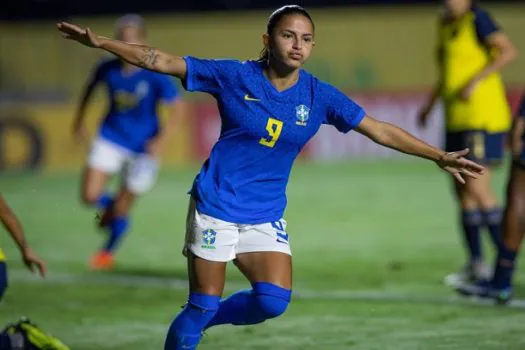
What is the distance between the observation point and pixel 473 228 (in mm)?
9672

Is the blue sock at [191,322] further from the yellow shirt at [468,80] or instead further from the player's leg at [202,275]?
the yellow shirt at [468,80]

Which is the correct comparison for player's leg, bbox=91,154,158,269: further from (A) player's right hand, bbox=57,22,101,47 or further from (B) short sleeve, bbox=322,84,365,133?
(A) player's right hand, bbox=57,22,101,47

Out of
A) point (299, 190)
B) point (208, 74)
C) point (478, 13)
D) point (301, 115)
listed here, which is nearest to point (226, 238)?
point (301, 115)

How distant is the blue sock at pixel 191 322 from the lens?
609 centimetres

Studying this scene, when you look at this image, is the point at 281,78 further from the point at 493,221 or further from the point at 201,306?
the point at 493,221

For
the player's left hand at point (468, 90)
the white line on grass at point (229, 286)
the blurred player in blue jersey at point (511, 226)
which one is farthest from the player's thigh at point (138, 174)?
the blurred player in blue jersey at point (511, 226)

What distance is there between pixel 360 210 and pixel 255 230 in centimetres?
917

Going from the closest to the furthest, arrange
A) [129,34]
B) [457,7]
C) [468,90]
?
[468,90], [457,7], [129,34]

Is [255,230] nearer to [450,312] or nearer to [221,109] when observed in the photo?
[221,109]

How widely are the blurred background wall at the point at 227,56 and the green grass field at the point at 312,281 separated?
19.0ft

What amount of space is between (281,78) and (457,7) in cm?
369

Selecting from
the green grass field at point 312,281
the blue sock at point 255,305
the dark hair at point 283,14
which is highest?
the dark hair at point 283,14

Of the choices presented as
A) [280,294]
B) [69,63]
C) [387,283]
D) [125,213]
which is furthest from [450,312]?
[69,63]

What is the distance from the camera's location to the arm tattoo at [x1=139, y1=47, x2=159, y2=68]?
5.91 m
